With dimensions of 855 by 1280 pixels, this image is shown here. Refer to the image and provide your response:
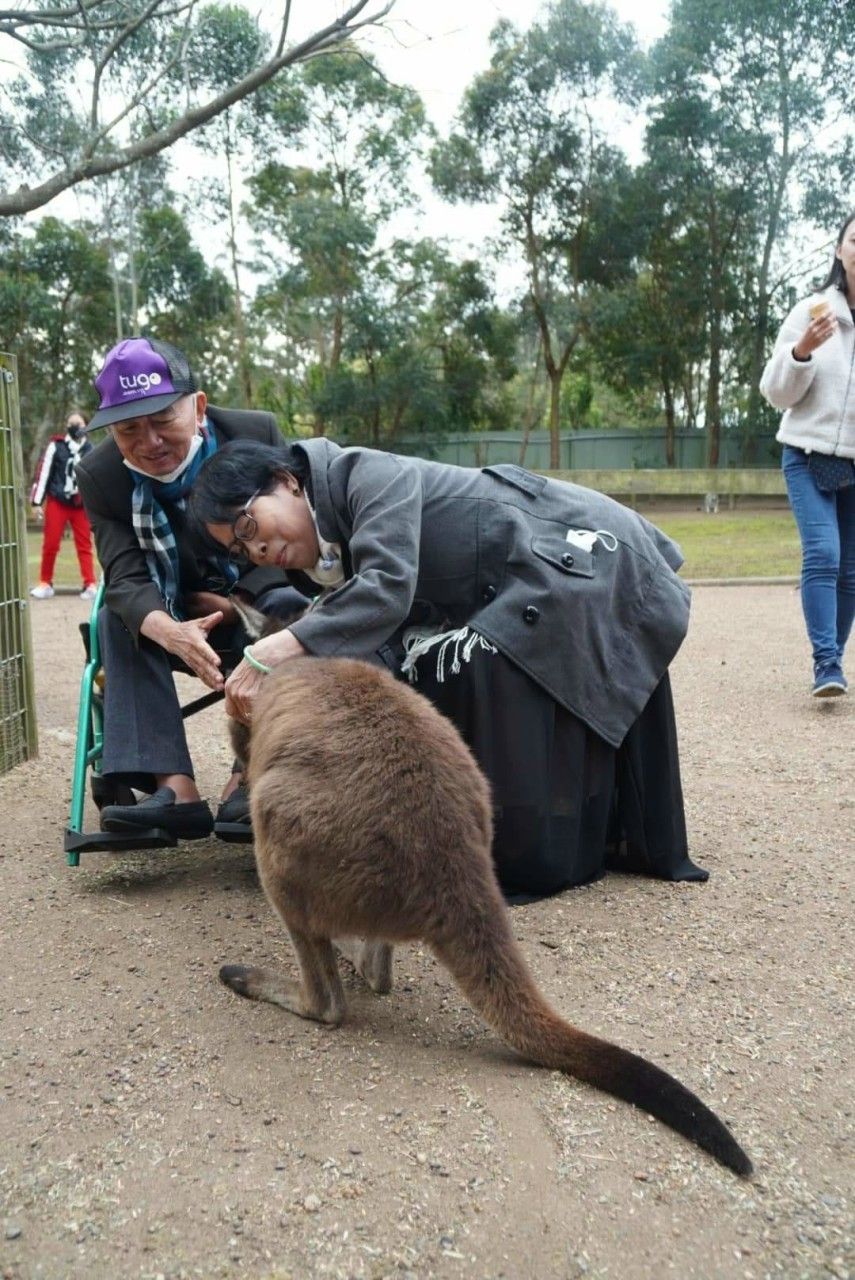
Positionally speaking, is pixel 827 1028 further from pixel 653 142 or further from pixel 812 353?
pixel 653 142

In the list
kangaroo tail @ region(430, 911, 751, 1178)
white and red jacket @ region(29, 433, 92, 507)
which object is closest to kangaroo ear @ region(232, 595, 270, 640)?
kangaroo tail @ region(430, 911, 751, 1178)

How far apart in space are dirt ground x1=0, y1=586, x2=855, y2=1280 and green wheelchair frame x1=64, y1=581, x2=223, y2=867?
0.16 metres

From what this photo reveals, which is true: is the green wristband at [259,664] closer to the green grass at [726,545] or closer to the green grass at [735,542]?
the green grass at [735,542]

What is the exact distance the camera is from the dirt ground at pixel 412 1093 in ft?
5.07

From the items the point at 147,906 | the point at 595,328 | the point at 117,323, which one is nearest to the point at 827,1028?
the point at 147,906

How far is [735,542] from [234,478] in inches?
461

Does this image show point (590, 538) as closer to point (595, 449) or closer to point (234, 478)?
point (234, 478)

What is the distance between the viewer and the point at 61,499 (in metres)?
9.30

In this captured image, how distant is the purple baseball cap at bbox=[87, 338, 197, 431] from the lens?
9.20 feet

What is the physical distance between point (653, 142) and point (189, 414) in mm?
19583

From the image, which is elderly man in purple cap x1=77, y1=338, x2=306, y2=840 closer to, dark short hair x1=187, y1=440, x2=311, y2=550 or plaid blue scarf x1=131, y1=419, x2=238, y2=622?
plaid blue scarf x1=131, y1=419, x2=238, y2=622

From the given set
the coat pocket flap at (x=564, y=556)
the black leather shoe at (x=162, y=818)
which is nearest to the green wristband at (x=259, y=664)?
the black leather shoe at (x=162, y=818)

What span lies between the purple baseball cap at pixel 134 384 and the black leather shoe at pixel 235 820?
96 cm

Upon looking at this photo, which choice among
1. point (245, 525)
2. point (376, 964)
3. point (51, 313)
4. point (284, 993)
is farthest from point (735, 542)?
point (51, 313)
